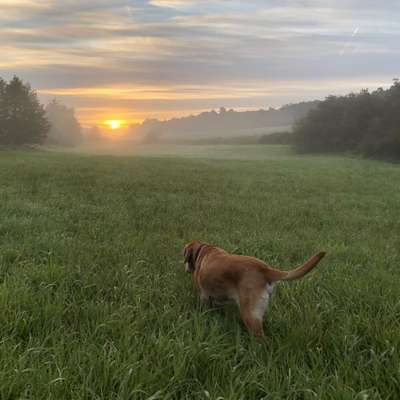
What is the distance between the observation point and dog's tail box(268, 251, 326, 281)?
365cm

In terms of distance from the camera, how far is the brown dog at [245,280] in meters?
3.76

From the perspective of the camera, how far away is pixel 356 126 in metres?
57.3

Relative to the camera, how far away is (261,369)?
324 cm

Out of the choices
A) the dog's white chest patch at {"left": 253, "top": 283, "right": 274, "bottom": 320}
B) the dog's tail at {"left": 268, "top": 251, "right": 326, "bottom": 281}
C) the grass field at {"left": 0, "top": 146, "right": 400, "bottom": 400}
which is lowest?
the grass field at {"left": 0, "top": 146, "right": 400, "bottom": 400}

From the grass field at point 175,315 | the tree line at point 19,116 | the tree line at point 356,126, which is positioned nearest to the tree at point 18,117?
the tree line at point 19,116

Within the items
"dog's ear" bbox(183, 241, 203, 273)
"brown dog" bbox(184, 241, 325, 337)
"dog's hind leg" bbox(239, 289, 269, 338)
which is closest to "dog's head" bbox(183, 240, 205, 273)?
"dog's ear" bbox(183, 241, 203, 273)

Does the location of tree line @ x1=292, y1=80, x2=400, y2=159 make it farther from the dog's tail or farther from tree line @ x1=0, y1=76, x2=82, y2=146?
the dog's tail

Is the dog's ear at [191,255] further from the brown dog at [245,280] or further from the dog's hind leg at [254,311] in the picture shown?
the dog's hind leg at [254,311]

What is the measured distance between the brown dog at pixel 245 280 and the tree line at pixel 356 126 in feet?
143

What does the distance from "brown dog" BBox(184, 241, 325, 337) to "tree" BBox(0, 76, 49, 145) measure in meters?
59.8

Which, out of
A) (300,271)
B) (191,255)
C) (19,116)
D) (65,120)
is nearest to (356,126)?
(19,116)

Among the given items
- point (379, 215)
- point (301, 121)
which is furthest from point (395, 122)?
point (379, 215)

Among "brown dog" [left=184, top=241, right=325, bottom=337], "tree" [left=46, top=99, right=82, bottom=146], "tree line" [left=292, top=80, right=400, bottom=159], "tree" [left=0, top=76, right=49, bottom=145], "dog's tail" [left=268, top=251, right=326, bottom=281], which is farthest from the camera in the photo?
"tree" [left=46, top=99, right=82, bottom=146]

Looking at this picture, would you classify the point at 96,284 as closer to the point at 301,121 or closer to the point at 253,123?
the point at 301,121
